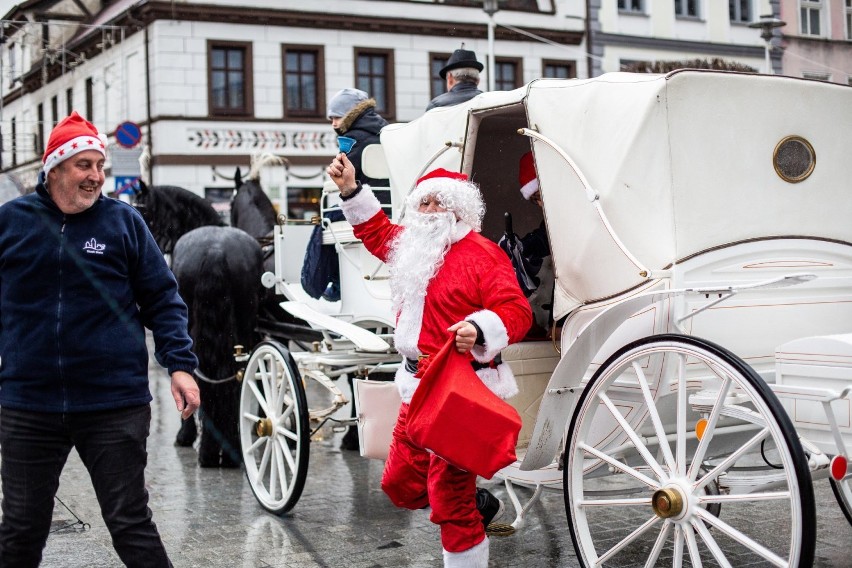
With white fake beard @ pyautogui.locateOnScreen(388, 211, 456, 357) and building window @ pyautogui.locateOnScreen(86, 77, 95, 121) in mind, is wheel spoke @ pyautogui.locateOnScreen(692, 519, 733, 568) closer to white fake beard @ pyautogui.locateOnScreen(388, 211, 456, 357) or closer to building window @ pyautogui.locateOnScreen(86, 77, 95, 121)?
white fake beard @ pyautogui.locateOnScreen(388, 211, 456, 357)

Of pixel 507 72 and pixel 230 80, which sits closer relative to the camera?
pixel 230 80

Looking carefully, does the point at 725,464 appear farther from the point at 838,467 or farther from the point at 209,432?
the point at 209,432

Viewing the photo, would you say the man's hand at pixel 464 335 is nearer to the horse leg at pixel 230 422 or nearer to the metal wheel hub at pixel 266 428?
the metal wheel hub at pixel 266 428

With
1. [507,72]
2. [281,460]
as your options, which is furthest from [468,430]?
[507,72]

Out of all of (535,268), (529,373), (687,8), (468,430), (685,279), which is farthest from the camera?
(687,8)

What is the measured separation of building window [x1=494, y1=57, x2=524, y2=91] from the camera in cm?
2767

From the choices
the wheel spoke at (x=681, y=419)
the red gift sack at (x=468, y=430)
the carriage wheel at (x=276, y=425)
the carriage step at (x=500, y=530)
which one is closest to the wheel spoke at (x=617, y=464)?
the wheel spoke at (x=681, y=419)

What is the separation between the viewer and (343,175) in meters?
4.64

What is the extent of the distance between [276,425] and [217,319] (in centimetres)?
137

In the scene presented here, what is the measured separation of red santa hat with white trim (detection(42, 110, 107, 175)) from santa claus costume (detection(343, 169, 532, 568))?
4.42 ft

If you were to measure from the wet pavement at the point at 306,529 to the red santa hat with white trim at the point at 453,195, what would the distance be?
5.42 ft

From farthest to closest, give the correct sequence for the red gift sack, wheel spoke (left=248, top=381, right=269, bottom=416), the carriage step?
wheel spoke (left=248, top=381, right=269, bottom=416), the carriage step, the red gift sack

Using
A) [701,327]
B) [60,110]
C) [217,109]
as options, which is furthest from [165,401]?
[60,110]

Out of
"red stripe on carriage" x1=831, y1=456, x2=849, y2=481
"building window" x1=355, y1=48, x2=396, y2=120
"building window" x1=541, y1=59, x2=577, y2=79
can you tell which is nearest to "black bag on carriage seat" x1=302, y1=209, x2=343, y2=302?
"red stripe on carriage" x1=831, y1=456, x2=849, y2=481
